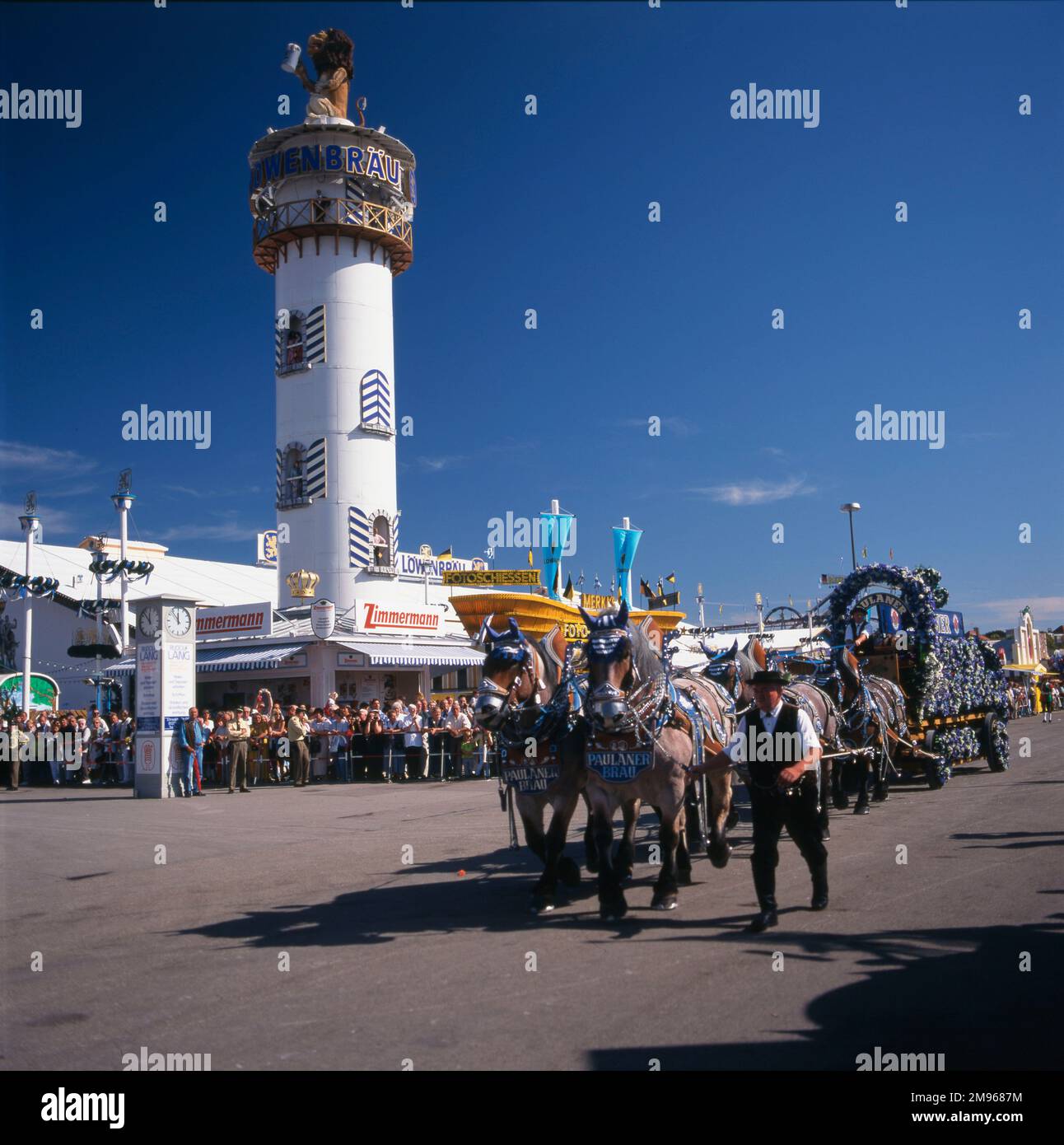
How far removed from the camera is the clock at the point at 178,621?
69.9 feet

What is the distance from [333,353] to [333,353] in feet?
0.10

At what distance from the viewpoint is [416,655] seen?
29906 millimetres

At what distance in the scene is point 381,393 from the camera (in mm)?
36125

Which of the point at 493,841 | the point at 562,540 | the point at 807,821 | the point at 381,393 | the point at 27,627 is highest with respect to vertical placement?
the point at 381,393

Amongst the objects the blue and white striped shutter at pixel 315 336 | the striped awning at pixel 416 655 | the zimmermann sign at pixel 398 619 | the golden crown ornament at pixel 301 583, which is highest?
the blue and white striped shutter at pixel 315 336

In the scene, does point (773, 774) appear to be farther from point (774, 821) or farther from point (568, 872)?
point (568, 872)

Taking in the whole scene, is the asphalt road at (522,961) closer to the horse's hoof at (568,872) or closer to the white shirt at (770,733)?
the horse's hoof at (568,872)

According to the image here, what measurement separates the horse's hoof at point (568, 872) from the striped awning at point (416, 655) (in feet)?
62.4

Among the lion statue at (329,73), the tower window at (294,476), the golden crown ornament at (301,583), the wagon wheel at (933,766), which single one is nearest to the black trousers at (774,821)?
the wagon wheel at (933,766)

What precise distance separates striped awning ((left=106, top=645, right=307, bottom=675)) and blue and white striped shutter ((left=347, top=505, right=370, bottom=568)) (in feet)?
20.2

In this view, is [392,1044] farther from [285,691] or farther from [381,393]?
[381,393]
